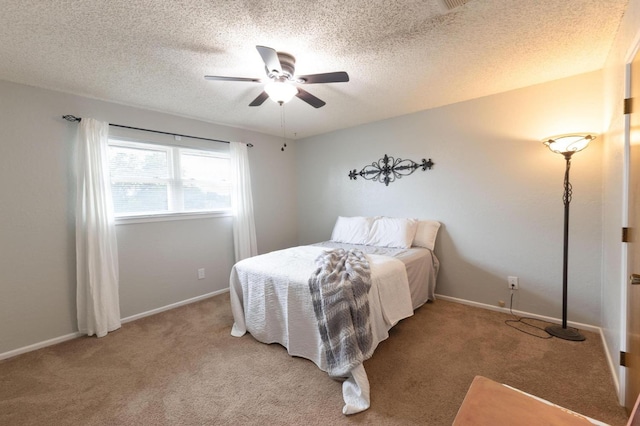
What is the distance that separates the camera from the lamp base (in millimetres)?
2287

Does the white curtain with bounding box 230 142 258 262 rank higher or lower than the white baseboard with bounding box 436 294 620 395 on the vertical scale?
higher

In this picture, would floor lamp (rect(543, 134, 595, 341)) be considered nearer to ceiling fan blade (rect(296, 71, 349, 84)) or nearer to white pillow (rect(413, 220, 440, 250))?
white pillow (rect(413, 220, 440, 250))

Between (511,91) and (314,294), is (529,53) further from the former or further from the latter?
(314,294)

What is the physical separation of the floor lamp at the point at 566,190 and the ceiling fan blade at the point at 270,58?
230 centimetres

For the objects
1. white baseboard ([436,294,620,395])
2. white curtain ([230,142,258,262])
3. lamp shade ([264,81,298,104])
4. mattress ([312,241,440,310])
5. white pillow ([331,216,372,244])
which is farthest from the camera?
white curtain ([230,142,258,262])

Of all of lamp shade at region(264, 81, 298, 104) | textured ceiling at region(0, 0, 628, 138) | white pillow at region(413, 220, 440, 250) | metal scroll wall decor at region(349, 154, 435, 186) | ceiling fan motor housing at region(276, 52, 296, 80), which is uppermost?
textured ceiling at region(0, 0, 628, 138)

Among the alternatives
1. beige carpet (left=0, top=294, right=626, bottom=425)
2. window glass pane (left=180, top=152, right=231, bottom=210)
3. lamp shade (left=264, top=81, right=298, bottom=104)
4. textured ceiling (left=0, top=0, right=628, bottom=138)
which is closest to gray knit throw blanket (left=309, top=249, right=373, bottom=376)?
beige carpet (left=0, top=294, right=626, bottom=425)

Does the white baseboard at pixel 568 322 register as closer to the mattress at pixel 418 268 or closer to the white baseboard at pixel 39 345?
the mattress at pixel 418 268

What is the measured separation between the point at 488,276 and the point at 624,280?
146 centimetres

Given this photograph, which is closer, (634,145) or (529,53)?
(634,145)

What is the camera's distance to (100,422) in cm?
158

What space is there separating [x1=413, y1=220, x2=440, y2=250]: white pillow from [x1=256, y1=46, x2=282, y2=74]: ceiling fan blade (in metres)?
2.38

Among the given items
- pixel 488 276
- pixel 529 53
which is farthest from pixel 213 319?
pixel 529 53

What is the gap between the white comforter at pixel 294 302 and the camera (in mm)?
2092
